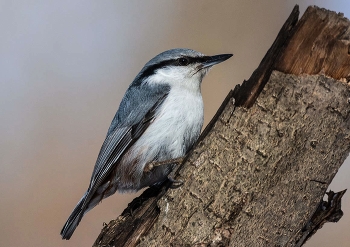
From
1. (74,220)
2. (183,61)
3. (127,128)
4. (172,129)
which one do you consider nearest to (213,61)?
(183,61)

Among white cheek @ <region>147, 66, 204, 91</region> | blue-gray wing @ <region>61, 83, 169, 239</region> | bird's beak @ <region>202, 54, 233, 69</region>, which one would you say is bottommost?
blue-gray wing @ <region>61, 83, 169, 239</region>

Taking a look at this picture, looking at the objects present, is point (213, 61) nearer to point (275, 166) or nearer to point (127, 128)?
point (127, 128)

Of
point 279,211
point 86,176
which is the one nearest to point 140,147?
point 279,211

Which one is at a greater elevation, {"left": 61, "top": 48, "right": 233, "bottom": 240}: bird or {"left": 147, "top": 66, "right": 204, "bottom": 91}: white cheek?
{"left": 147, "top": 66, "right": 204, "bottom": 91}: white cheek

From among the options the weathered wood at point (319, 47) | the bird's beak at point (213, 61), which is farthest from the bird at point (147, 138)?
the weathered wood at point (319, 47)

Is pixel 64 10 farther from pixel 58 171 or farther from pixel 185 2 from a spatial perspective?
pixel 58 171

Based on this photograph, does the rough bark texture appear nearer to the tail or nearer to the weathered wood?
the weathered wood

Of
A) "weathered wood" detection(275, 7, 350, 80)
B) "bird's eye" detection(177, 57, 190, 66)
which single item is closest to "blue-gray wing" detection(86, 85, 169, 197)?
"bird's eye" detection(177, 57, 190, 66)
